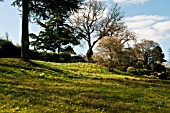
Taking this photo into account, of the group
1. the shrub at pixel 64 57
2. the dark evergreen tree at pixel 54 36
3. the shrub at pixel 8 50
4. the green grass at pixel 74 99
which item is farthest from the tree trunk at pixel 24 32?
the dark evergreen tree at pixel 54 36

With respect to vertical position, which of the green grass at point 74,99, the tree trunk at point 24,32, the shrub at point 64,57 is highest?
the tree trunk at point 24,32

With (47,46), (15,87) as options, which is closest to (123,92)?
(15,87)

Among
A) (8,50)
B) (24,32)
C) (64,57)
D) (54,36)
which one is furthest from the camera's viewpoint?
(54,36)

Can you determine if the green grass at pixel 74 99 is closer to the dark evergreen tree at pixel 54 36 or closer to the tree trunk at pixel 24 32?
the tree trunk at pixel 24 32

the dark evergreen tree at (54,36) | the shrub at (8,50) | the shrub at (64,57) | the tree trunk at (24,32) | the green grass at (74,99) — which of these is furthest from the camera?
the dark evergreen tree at (54,36)

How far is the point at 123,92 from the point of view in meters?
17.7

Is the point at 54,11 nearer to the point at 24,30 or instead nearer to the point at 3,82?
the point at 24,30

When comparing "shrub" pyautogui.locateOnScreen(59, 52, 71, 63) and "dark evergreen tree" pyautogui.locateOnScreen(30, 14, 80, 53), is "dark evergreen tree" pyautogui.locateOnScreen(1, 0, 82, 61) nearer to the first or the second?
"shrub" pyautogui.locateOnScreen(59, 52, 71, 63)

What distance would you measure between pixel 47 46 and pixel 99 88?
49780mm

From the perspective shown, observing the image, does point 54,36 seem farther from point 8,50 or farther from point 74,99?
point 74,99

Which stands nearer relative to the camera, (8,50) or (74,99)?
(74,99)

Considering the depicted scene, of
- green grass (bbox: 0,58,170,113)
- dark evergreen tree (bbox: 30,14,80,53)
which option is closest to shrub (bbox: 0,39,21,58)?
green grass (bbox: 0,58,170,113)

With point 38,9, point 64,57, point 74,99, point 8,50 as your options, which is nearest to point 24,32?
point 38,9

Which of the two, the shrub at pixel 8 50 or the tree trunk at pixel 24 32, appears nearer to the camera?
the tree trunk at pixel 24 32
